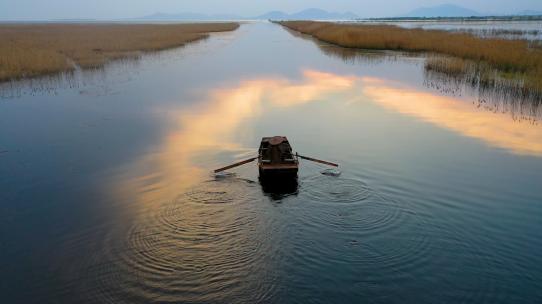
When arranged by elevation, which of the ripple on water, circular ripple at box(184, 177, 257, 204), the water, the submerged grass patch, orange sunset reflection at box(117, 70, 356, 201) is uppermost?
the water

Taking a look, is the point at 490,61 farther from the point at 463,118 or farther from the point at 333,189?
the point at 333,189

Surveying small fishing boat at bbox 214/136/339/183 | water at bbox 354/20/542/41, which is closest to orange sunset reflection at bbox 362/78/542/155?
small fishing boat at bbox 214/136/339/183

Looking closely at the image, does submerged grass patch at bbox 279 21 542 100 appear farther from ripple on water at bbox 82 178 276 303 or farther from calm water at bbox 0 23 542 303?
ripple on water at bbox 82 178 276 303

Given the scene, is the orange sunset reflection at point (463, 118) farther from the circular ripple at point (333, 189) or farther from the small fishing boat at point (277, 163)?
the small fishing boat at point (277, 163)

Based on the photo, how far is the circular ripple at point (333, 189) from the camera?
12320 millimetres

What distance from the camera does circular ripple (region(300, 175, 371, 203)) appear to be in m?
12.3

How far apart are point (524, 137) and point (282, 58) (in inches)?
1320

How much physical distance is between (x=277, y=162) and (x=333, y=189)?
6.35 ft

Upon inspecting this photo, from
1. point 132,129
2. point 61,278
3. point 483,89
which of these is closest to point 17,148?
point 132,129

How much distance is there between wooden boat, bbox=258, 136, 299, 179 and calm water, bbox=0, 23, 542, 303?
0.59m

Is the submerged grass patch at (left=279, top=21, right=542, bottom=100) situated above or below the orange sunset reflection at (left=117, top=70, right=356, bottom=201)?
above

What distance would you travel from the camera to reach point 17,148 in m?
17.6

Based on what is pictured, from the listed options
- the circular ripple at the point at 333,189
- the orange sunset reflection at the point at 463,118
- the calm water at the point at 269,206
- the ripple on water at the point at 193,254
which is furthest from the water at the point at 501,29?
the ripple on water at the point at 193,254

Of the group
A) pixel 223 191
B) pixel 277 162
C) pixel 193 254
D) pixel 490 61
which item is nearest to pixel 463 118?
pixel 277 162
